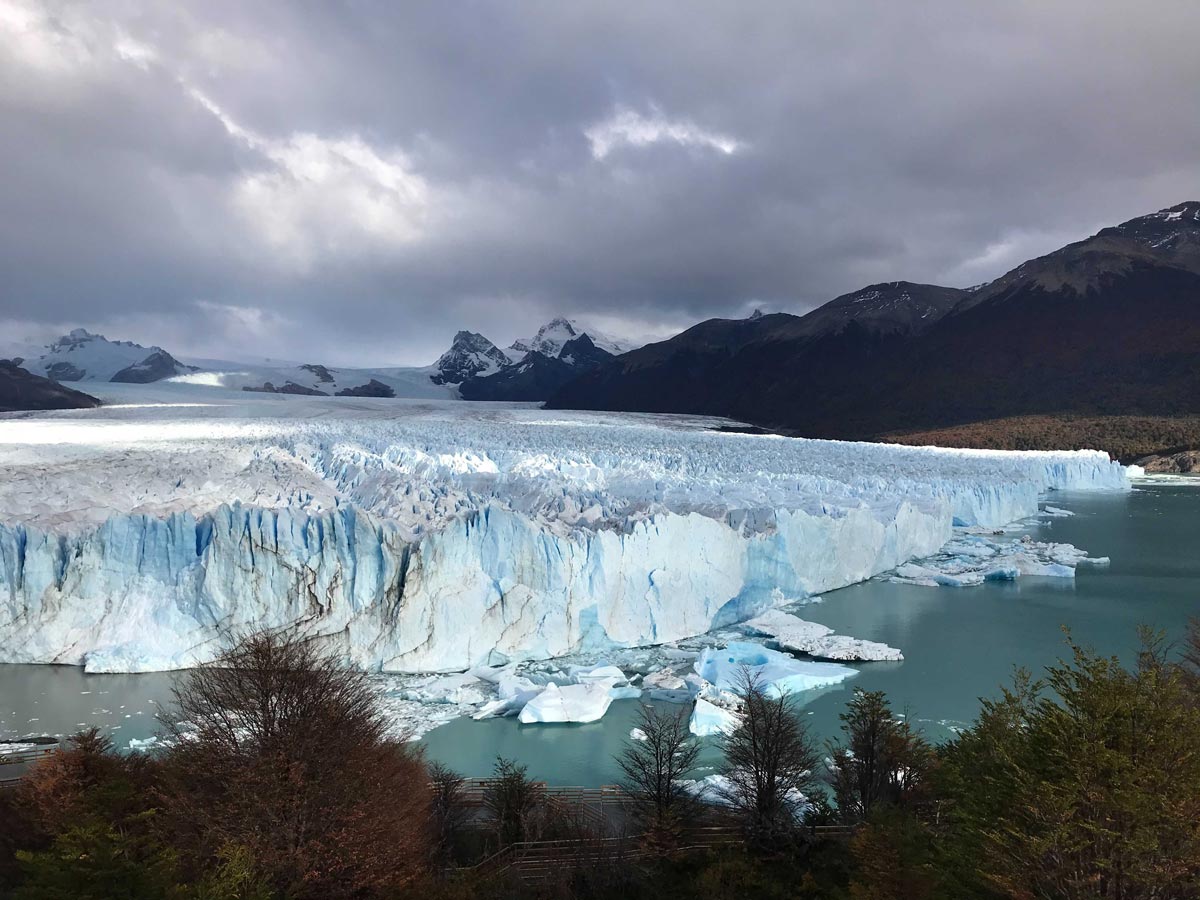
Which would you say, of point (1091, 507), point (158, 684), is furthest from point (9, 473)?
point (1091, 507)

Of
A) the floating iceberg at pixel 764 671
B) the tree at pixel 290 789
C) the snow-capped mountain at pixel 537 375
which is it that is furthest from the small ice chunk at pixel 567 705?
the snow-capped mountain at pixel 537 375

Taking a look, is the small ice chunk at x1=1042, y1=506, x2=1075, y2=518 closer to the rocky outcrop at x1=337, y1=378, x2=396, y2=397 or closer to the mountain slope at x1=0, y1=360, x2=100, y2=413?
the mountain slope at x1=0, y1=360, x2=100, y2=413

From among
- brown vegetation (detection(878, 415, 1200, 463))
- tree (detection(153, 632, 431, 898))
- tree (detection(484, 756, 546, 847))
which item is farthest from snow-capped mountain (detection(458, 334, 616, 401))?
tree (detection(153, 632, 431, 898))

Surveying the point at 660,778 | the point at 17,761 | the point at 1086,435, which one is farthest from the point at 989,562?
the point at 1086,435

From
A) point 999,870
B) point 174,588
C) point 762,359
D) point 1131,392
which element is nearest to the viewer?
point 999,870

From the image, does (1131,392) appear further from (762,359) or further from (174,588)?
(174,588)
